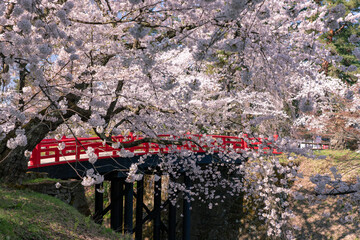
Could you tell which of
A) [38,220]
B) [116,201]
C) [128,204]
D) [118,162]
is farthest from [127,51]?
[116,201]

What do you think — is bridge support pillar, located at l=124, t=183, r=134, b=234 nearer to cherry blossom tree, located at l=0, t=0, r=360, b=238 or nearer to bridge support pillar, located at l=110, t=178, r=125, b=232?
bridge support pillar, located at l=110, t=178, r=125, b=232

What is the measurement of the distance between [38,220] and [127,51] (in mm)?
4017

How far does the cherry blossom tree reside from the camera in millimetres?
4930

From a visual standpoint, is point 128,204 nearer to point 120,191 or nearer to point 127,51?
point 120,191

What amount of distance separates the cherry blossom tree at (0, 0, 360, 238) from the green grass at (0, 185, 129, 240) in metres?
0.99

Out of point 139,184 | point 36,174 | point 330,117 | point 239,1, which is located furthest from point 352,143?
point 239,1

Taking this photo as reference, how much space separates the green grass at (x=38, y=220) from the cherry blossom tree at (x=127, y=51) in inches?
38.9

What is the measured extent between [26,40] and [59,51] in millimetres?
3809

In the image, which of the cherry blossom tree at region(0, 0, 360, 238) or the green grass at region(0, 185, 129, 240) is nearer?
the cherry blossom tree at region(0, 0, 360, 238)

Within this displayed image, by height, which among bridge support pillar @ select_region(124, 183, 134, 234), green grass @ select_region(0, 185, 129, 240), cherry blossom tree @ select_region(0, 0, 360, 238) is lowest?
bridge support pillar @ select_region(124, 183, 134, 234)

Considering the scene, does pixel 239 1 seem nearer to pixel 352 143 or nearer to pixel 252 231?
pixel 252 231

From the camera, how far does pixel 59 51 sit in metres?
8.57

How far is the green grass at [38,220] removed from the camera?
247 inches

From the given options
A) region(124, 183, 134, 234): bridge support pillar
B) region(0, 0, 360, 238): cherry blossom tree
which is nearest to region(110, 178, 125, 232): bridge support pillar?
region(124, 183, 134, 234): bridge support pillar
